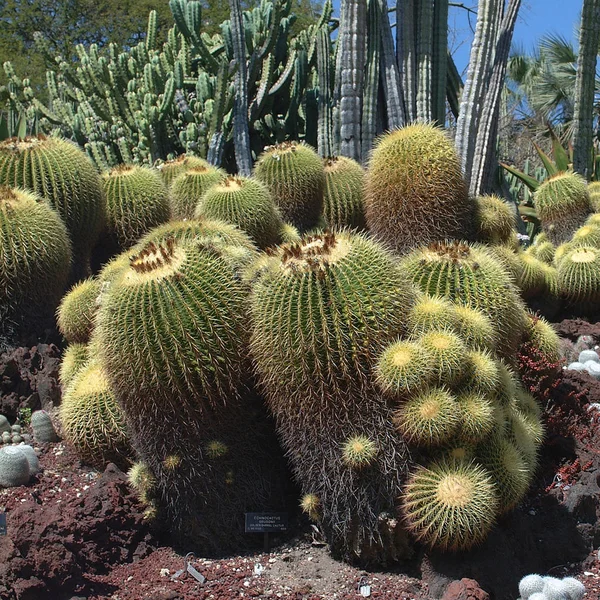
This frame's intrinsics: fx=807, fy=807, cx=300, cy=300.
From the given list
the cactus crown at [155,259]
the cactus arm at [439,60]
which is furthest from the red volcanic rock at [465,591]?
the cactus arm at [439,60]

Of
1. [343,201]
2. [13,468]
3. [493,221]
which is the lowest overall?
[13,468]

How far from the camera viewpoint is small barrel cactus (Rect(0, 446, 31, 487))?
462 cm

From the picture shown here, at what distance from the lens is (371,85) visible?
11047mm

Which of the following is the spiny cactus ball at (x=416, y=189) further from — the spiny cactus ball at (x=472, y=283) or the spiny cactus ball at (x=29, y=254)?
the spiny cactus ball at (x=29, y=254)

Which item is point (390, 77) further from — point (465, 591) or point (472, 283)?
point (465, 591)

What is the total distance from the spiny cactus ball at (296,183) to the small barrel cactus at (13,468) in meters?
3.07

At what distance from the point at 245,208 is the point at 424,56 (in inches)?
257

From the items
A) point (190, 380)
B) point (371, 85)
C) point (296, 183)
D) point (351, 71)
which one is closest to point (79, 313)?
point (190, 380)

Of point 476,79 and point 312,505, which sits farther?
point 476,79

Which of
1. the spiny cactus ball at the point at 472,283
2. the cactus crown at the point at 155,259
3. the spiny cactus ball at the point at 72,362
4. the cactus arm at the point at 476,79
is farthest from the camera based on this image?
the cactus arm at the point at 476,79

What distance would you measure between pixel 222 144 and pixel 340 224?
5311 mm

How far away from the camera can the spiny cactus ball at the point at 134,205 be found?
258 inches

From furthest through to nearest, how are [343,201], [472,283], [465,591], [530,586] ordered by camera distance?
[343,201] < [472,283] < [530,586] < [465,591]

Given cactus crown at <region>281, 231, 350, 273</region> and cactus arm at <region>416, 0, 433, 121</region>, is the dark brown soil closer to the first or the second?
cactus crown at <region>281, 231, 350, 273</region>
